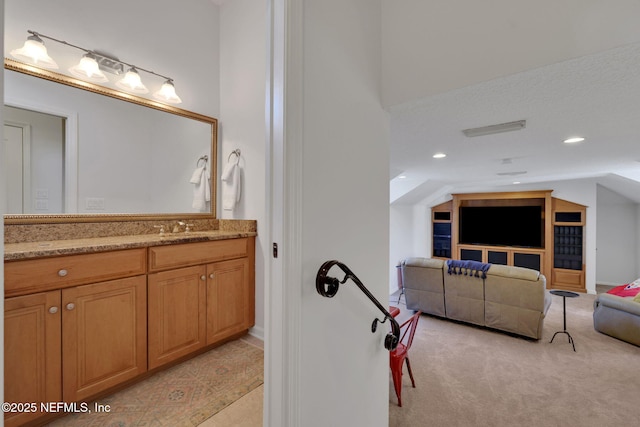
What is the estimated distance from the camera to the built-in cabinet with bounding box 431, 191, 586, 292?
562 cm

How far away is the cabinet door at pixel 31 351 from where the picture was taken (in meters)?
1.37

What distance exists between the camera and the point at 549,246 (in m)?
5.90

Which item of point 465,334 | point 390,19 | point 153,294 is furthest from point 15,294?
point 465,334

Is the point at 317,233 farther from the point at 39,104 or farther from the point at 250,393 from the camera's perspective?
the point at 39,104

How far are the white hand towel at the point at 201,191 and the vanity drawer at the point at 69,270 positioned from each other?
918mm

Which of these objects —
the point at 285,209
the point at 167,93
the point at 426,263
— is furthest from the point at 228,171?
the point at 426,263

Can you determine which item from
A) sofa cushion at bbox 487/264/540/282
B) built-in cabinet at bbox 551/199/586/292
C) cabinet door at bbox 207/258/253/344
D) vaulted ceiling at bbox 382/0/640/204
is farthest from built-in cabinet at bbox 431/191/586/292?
cabinet door at bbox 207/258/253/344

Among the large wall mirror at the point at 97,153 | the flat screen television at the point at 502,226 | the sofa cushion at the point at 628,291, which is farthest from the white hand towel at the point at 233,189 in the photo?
the flat screen television at the point at 502,226

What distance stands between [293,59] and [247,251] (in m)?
1.94

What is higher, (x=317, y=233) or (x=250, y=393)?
(x=317, y=233)

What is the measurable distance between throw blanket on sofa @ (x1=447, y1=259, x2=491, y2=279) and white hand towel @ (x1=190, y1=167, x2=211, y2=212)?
3079 millimetres

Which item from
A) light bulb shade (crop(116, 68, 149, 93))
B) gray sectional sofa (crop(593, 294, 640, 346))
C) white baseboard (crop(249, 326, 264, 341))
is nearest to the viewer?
light bulb shade (crop(116, 68, 149, 93))

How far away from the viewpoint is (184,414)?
165 cm

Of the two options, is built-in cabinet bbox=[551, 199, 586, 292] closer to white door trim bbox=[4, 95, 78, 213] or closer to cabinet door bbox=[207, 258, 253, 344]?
cabinet door bbox=[207, 258, 253, 344]
